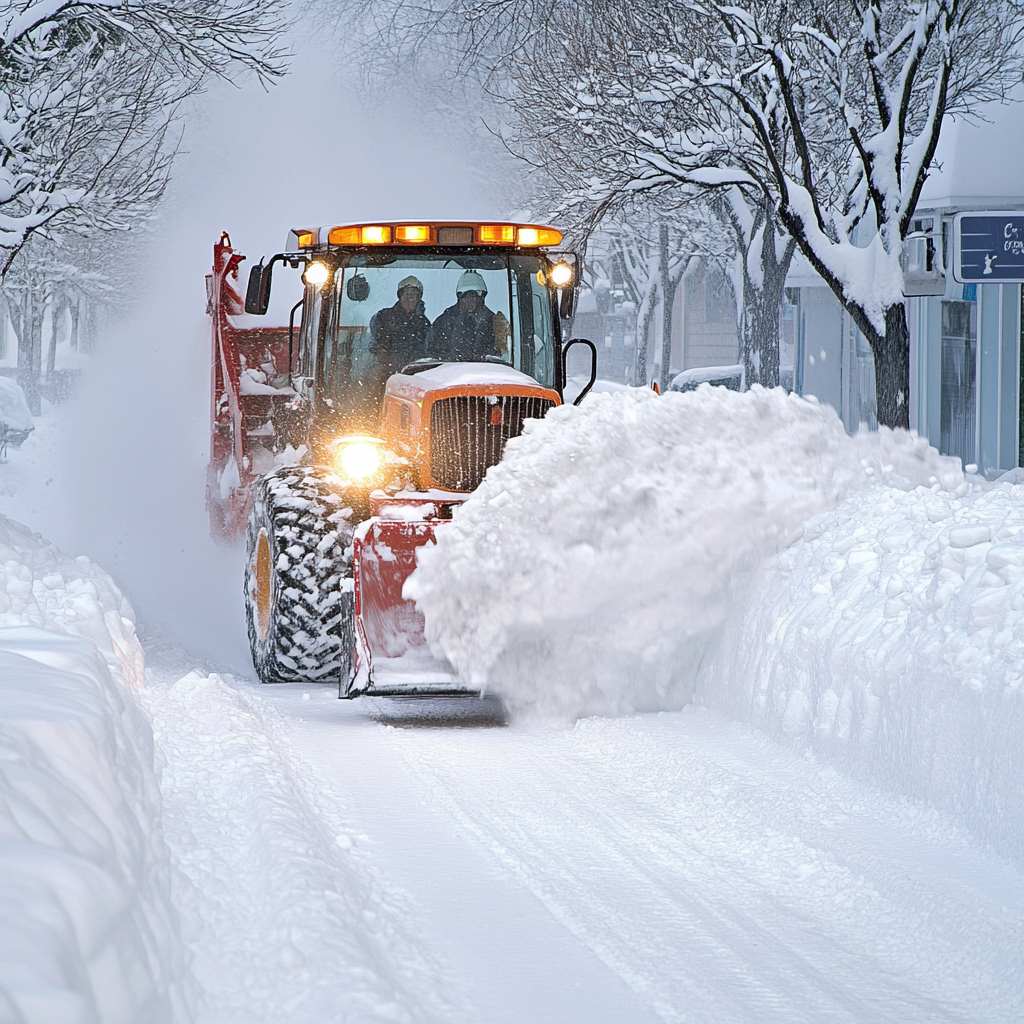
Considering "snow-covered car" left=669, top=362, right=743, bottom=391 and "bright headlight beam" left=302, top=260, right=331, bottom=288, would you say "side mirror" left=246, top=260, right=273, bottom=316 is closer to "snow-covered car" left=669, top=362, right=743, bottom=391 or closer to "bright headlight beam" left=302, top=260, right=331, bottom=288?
"bright headlight beam" left=302, top=260, right=331, bottom=288

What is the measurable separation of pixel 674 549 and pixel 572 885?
2859mm

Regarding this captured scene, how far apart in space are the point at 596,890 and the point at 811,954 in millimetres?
764

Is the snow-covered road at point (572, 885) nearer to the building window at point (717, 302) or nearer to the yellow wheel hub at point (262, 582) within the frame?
the yellow wheel hub at point (262, 582)

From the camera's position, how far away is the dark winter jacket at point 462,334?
29.6 feet

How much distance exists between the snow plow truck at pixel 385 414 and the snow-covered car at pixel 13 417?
800 inches

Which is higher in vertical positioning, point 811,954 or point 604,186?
point 604,186

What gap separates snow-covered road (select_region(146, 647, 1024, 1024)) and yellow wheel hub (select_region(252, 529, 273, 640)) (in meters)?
1.82

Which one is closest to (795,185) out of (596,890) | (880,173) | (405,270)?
(880,173)

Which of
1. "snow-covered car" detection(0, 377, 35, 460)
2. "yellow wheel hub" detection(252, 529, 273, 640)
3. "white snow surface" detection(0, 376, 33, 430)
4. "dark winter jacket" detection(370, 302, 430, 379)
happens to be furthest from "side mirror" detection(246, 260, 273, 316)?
"white snow surface" detection(0, 376, 33, 430)

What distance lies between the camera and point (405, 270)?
9234mm

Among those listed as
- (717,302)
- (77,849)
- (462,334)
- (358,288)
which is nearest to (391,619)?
(462,334)

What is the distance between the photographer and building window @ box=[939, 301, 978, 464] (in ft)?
70.7

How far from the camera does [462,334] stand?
905 centimetres

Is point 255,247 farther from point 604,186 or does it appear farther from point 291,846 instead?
point 291,846
